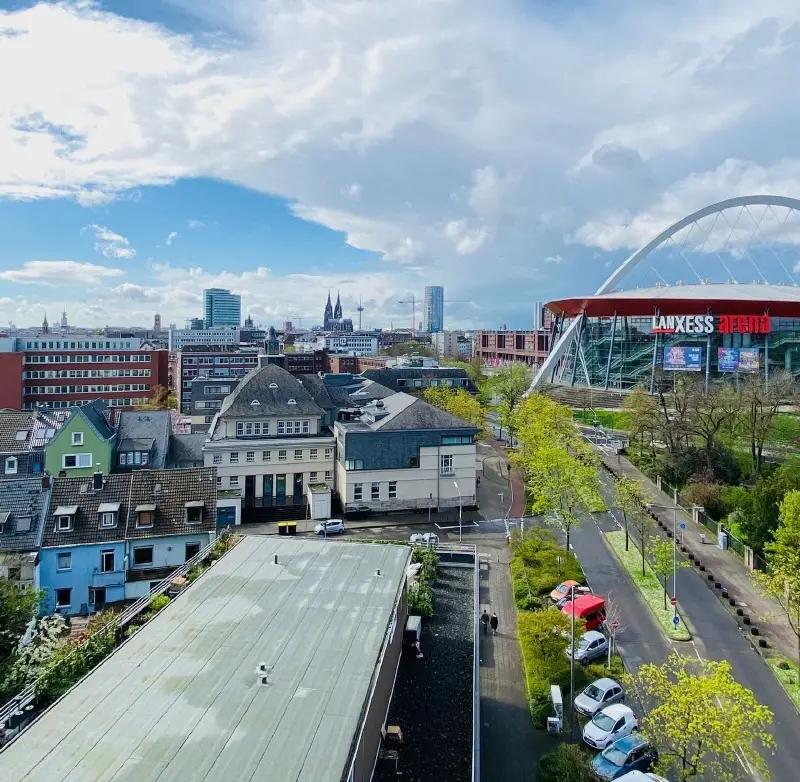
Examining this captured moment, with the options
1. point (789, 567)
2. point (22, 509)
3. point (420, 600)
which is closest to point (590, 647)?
point (789, 567)

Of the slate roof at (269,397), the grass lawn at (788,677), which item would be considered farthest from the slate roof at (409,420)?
the grass lawn at (788,677)

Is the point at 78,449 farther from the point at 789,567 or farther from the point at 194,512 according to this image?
the point at 789,567

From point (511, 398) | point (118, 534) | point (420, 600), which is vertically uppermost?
point (511, 398)

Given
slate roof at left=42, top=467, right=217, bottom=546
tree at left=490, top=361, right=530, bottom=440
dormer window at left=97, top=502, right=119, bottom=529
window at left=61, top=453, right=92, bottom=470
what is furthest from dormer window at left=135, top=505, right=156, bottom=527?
tree at left=490, top=361, right=530, bottom=440

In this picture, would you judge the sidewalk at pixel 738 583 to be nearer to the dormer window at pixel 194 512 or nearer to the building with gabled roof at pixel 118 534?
the building with gabled roof at pixel 118 534

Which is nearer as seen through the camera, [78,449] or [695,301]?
[78,449]

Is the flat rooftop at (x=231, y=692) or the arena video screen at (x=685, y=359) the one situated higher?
the arena video screen at (x=685, y=359)

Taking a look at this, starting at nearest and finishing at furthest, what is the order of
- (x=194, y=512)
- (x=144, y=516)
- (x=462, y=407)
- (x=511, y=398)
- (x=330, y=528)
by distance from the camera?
(x=144, y=516) → (x=194, y=512) → (x=330, y=528) → (x=462, y=407) → (x=511, y=398)
